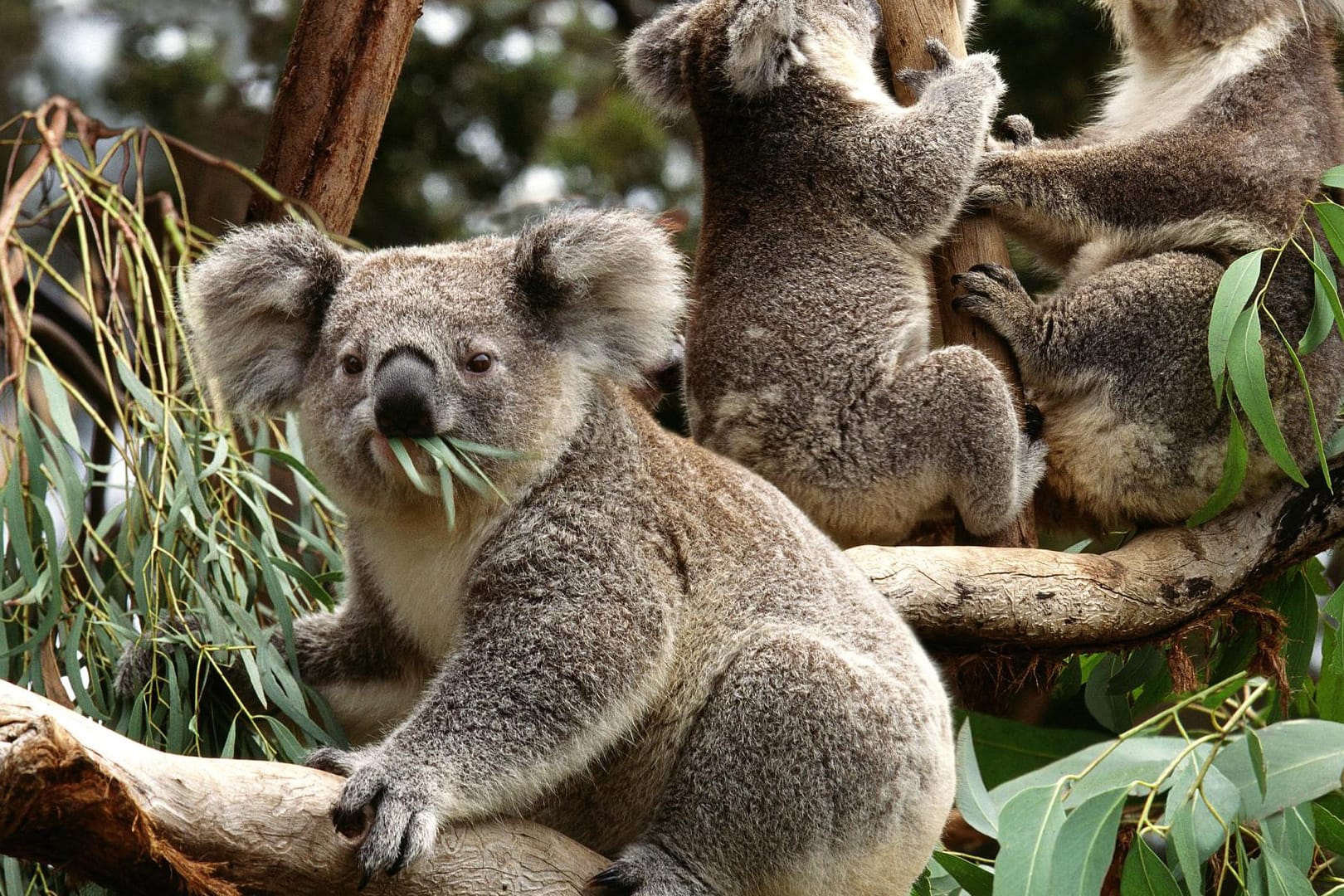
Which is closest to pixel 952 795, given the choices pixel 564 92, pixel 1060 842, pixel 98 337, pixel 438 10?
pixel 1060 842

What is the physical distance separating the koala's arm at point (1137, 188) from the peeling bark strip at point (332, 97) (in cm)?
168

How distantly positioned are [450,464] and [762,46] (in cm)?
190

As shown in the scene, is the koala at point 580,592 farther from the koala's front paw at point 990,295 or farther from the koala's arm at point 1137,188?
the koala's arm at point 1137,188

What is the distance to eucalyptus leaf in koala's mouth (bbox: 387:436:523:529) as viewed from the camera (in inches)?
91.3

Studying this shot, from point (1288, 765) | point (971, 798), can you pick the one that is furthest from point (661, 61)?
point (1288, 765)

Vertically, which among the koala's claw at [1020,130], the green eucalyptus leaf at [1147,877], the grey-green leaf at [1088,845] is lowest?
the green eucalyptus leaf at [1147,877]

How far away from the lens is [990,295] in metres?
3.58

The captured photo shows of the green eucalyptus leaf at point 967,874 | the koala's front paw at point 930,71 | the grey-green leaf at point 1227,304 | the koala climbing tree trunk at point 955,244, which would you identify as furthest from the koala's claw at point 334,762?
the koala's front paw at point 930,71

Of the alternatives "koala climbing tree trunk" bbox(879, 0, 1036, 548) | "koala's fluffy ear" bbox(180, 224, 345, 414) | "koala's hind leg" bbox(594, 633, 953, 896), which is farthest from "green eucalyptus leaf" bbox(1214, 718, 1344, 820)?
"koala's fluffy ear" bbox(180, 224, 345, 414)

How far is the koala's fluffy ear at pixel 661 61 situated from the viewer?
403 centimetres

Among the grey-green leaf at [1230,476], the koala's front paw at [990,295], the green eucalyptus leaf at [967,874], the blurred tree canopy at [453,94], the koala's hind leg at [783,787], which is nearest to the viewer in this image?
the koala's hind leg at [783,787]

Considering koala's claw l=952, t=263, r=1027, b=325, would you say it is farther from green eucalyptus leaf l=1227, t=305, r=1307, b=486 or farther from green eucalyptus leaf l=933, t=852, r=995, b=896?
green eucalyptus leaf l=933, t=852, r=995, b=896

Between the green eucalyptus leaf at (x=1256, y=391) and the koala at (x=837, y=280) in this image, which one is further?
the koala at (x=837, y=280)

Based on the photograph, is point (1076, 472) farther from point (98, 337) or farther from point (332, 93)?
point (98, 337)
